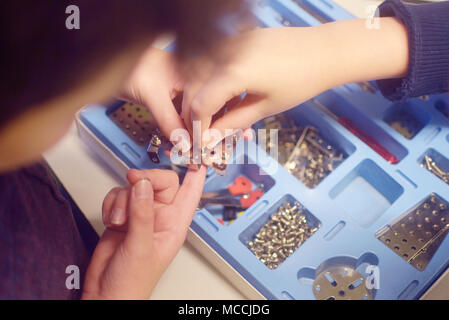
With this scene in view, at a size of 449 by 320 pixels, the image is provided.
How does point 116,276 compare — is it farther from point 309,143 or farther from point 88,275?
point 309,143

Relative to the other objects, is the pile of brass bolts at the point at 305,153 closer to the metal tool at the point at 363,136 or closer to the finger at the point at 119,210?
the metal tool at the point at 363,136

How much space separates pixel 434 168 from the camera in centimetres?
65

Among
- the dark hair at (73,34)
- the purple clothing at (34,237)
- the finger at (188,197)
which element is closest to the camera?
the dark hair at (73,34)

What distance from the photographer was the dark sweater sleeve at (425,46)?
573mm

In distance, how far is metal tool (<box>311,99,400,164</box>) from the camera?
2.16 feet

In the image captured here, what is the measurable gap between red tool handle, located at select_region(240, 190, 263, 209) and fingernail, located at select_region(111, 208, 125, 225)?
21 cm

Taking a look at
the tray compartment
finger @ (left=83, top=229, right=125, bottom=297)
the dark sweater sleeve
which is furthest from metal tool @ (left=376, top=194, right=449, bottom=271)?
finger @ (left=83, top=229, right=125, bottom=297)

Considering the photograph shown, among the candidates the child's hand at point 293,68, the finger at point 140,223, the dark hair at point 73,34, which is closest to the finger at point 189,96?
the child's hand at point 293,68

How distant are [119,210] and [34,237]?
0.10m

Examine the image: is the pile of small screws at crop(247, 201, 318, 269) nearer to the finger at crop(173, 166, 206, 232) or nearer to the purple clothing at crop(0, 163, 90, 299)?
the finger at crop(173, 166, 206, 232)

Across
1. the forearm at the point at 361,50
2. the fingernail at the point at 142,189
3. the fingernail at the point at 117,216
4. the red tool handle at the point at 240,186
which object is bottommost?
the red tool handle at the point at 240,186

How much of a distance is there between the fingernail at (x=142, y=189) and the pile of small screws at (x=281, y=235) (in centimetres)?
21

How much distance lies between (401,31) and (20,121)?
53 centimetres

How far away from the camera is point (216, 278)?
0.61 metres
